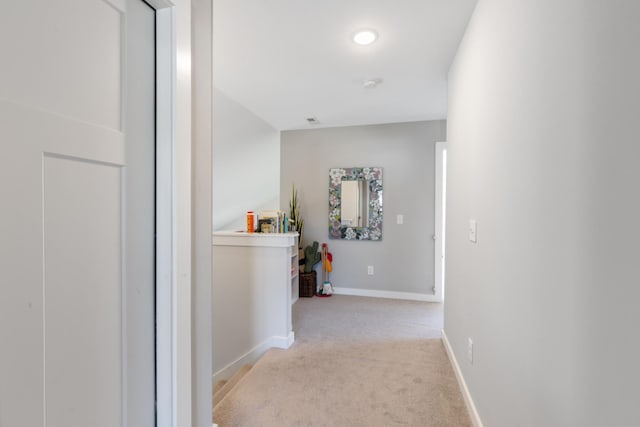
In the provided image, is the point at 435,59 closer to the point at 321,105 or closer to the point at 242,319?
the point at 321,105

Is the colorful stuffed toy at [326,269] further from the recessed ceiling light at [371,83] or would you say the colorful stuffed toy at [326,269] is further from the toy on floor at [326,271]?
the recessed ceiling light at [371,83]

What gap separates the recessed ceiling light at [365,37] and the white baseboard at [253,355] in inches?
93.2

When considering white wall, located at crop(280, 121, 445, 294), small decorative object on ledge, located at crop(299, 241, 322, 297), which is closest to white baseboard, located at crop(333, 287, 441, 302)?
white wall, located at crop(280, 121, 445, 294)

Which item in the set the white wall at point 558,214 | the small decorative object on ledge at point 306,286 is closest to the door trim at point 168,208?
the white wall at point 558,214

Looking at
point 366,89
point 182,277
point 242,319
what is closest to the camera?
point 182,277

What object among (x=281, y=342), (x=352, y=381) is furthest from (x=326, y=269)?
(x=352, y=381)

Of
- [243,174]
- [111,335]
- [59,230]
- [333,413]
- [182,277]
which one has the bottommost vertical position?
[333,413]

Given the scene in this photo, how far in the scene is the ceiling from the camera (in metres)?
1.78

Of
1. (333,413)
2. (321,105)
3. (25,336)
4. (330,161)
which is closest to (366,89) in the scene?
(321,105)

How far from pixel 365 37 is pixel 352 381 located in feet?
7.64

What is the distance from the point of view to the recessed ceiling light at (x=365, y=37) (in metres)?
1.99

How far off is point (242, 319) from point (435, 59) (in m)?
2.68

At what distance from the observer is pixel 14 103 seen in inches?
26.2

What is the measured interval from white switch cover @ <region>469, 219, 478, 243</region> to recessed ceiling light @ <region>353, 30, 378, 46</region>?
1353mm
